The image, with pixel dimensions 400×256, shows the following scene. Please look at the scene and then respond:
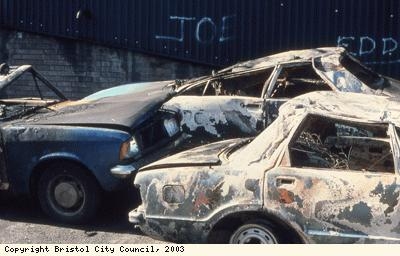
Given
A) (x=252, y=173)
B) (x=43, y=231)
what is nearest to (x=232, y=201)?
(x=252, y=173)

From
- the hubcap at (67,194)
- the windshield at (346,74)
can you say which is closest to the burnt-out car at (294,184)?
the hubcap at (67,194)

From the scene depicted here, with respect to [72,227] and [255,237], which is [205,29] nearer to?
[72,227]

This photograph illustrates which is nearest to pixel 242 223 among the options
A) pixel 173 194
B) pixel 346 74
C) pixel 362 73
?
pixel 173 194

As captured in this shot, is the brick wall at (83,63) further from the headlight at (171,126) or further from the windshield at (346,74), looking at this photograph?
the headlight at (171,126)

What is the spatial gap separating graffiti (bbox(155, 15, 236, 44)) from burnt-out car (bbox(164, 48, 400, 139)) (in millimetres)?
3481

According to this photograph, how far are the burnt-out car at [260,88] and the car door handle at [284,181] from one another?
2.43 meters

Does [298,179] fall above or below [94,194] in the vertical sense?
above

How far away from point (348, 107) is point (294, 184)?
692 mm

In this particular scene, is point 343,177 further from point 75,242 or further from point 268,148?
point 75,242

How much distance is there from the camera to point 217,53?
11.1 m

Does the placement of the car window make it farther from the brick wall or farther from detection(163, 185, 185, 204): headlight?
the brick wall

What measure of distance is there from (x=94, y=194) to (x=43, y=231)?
0.58m

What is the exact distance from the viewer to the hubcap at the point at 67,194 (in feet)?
19.9

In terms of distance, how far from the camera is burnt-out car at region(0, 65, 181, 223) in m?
5.88
